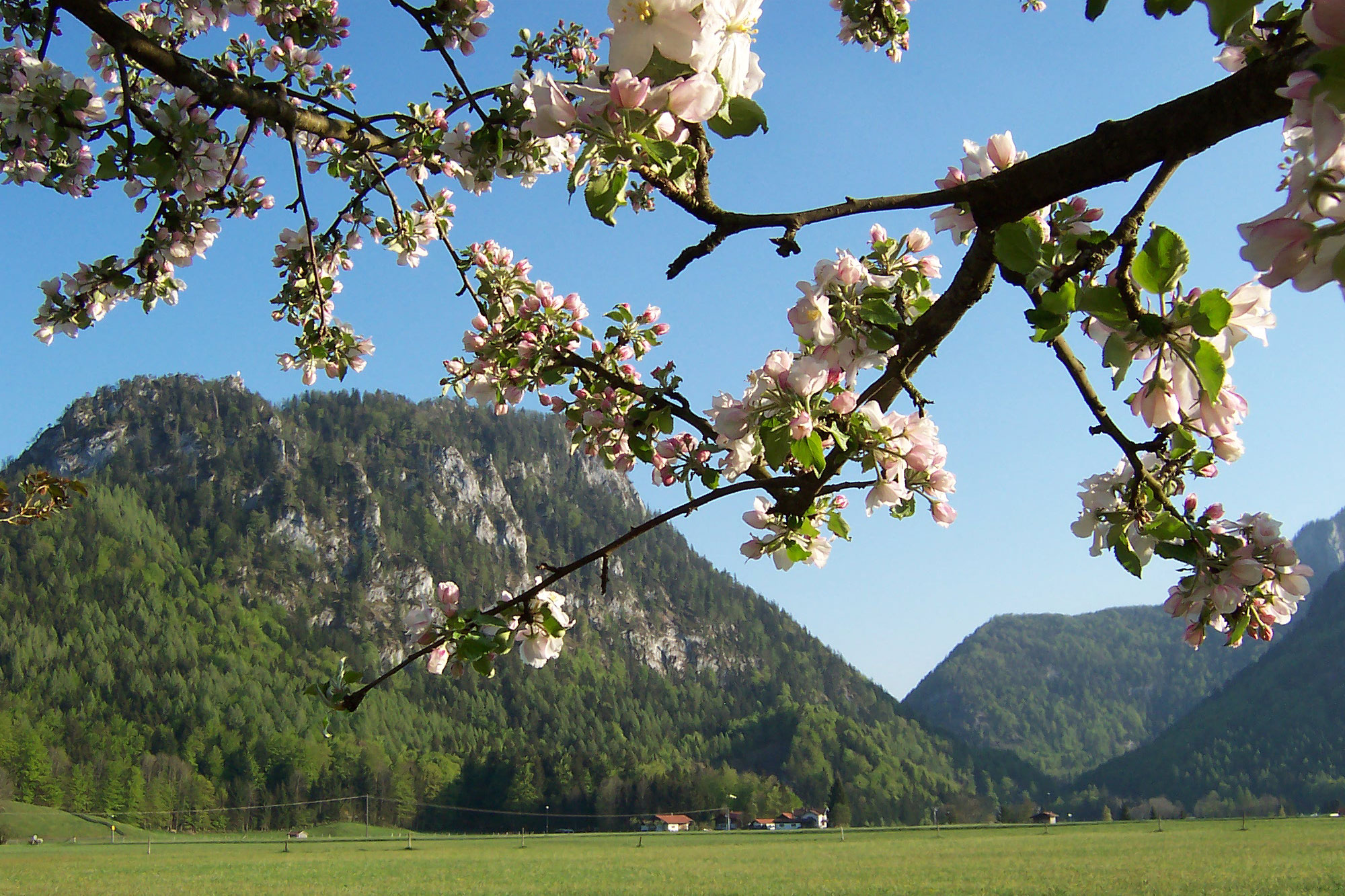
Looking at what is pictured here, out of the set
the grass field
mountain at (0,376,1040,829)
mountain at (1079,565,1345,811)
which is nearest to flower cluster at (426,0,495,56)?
Result: the grass field

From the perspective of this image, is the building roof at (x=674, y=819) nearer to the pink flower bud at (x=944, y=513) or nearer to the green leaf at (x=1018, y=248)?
the pink flower bud at (x=944, y=513)

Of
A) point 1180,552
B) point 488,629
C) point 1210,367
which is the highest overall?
point 1210,367

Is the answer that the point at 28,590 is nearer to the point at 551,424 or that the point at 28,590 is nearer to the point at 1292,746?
the point at 551,424

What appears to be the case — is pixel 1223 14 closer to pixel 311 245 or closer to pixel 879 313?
pixel 879 313

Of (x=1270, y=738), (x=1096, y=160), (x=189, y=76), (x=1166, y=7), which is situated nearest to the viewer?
(x=1166, y=7)

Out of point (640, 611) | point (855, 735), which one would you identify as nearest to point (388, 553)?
point (640, 611)

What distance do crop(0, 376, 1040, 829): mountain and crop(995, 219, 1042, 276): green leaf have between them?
100406mm

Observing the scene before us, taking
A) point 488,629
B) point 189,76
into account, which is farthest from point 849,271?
point 189,76

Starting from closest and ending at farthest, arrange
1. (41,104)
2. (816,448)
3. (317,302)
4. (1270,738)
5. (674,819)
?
(816,448) → (41,104) → (317,302) → (674,819) → (1270,738)

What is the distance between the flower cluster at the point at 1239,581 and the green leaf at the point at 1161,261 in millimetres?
1044

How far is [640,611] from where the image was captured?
6870 inches

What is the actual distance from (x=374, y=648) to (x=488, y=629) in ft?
477

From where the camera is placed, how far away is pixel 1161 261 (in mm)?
1120

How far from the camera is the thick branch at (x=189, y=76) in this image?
2746mm
